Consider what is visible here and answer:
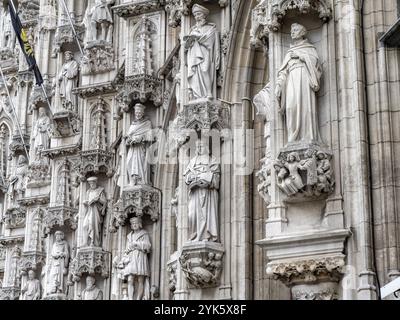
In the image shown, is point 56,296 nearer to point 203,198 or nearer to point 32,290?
point 32,290

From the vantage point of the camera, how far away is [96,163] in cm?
2853

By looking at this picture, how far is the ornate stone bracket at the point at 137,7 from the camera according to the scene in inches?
1021

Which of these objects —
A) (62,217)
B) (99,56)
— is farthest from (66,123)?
(99,56)

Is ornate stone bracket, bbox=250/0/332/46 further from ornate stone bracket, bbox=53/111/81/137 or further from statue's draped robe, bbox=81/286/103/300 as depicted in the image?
ornate stone bracket, bbox=53/111/81/137

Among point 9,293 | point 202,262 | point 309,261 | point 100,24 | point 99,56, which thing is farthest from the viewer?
point 9,293

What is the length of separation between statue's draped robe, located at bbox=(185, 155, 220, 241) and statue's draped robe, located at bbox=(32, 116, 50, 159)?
16.3 m

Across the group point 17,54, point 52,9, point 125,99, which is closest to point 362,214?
point 125,99

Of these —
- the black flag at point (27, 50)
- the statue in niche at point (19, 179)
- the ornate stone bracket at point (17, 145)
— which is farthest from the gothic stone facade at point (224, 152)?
the ornate stone bracket at point (17, 145)

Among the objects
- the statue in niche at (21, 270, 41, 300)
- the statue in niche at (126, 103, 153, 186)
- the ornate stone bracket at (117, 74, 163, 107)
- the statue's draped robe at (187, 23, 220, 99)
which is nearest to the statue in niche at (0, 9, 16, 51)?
the statue in niche at (21, 270, 41, 300)

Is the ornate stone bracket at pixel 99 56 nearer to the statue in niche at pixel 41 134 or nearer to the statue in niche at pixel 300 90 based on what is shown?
the statue in niche at pixel 41 134

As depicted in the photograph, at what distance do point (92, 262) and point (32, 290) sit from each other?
24.7 ft

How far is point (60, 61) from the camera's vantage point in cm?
3381

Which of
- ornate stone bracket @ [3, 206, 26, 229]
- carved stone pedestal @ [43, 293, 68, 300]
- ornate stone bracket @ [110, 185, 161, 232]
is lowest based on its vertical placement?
carved stone pedestal @ [43, 293, 68, 300]

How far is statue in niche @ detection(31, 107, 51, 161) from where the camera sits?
3566 centimetres
